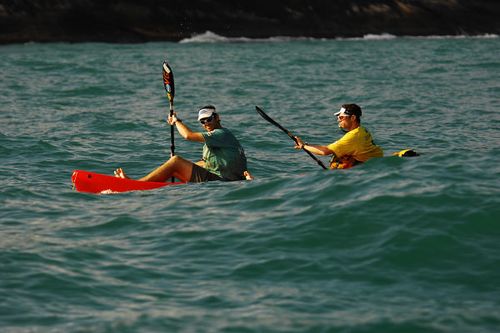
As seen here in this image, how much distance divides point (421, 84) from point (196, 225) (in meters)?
18.6

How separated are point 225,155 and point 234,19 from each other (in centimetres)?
3409

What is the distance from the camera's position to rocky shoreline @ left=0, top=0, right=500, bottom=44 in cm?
4016

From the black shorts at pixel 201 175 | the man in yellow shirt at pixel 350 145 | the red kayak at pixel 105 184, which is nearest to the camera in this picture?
the man in yellow shirt at pixel 350 145

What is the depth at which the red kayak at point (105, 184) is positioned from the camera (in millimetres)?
12203

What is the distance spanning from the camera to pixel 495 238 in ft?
30.4

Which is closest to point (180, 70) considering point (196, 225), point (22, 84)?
point (22, 84)

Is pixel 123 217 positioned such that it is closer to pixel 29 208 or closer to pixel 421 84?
pixel 29 208

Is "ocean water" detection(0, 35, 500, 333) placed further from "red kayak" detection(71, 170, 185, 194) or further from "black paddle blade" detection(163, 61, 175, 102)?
"black paddle blade" detection(163, 61, 175, 102)

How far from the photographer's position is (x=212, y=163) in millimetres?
12570

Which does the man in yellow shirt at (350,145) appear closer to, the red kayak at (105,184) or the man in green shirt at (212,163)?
the man in green shirt at (212,163)

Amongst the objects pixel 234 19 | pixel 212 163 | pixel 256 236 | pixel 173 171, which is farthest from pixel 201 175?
pixel 234 19

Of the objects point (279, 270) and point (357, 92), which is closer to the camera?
point (279, 270)

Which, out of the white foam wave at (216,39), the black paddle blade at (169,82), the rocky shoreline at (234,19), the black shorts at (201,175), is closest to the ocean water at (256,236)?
the black shorts at (201,175)

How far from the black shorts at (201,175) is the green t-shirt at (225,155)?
0.07 metres
